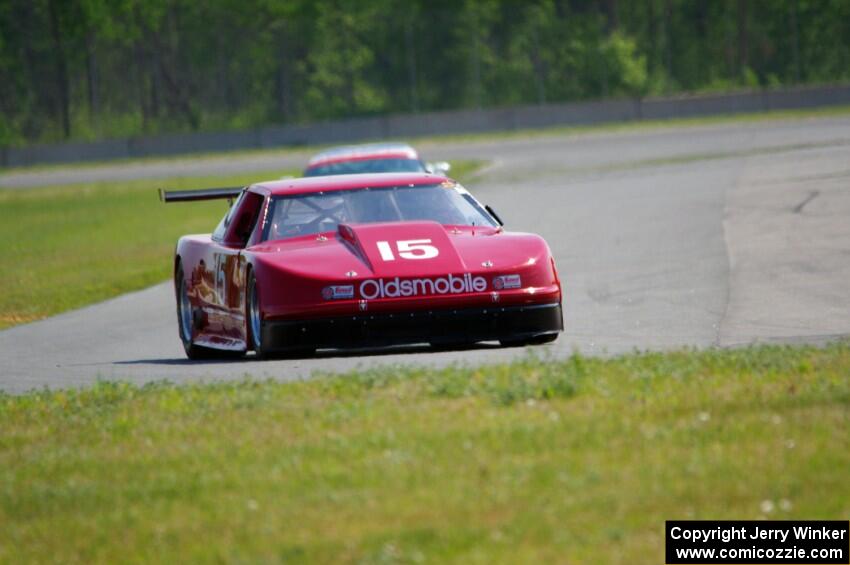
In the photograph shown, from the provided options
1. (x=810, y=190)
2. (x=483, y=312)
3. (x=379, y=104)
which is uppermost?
(x=483, y=312)

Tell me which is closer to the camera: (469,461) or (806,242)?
(469,461)

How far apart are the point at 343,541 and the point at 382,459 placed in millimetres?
1205

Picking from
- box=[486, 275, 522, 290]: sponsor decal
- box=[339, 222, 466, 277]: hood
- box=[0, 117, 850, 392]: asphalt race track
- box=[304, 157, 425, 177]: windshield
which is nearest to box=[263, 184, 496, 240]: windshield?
box=[339, 222, 466, 277]: hood

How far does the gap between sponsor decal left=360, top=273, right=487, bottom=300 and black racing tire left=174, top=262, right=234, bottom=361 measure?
245 cm

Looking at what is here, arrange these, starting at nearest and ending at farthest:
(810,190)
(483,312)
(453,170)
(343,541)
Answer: (343,541) < (483,312) < (810,190) < (453,170)

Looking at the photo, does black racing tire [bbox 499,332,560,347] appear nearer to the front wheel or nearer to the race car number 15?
the race car number 15

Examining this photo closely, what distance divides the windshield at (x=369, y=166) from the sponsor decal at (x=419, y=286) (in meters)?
13.2

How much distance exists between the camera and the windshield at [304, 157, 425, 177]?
24.0 m

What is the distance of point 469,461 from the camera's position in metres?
6.54

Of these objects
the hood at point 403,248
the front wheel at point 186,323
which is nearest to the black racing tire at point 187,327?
the front wheel at point 186,323

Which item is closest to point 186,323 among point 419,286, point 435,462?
point 419,286

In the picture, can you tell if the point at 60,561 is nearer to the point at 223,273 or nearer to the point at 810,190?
the point at 223,273

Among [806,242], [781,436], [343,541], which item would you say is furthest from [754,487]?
[806,242]

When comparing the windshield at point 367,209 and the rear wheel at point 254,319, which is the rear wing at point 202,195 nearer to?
the windshield at point 367,209
